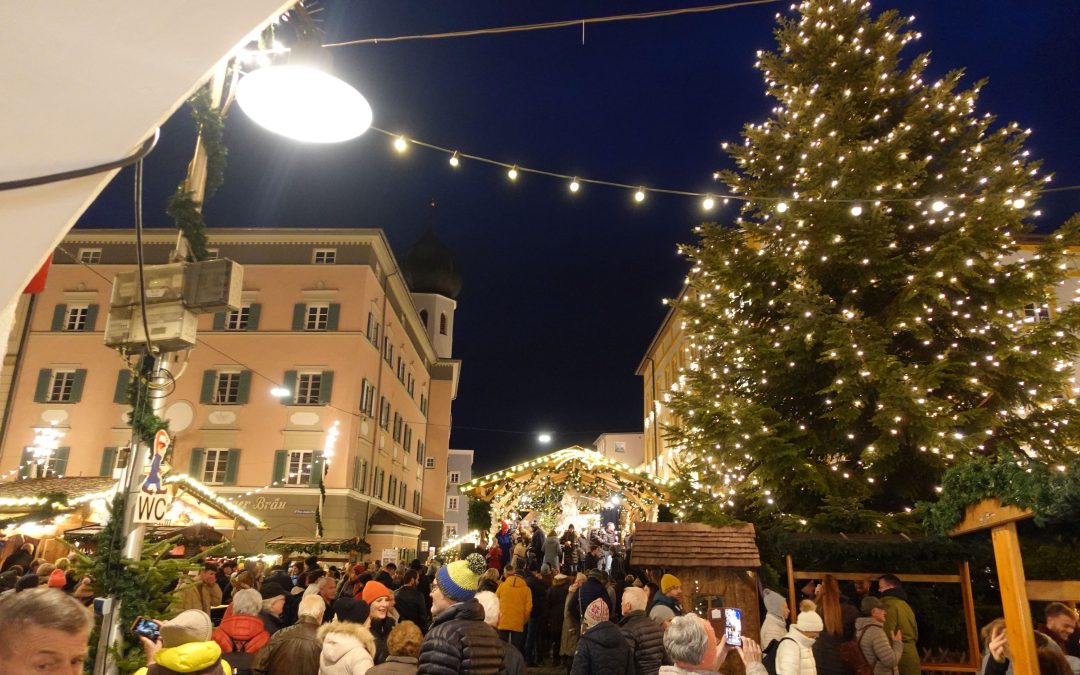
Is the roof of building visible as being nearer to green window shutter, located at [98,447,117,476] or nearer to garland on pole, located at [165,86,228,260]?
green window shutter, located at [98,447,117,476]

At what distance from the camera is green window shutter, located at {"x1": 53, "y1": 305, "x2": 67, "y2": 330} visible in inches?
1330

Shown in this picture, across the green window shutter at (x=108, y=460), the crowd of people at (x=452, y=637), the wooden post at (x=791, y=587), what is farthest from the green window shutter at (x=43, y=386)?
the wooden post at (x=791, y=587)

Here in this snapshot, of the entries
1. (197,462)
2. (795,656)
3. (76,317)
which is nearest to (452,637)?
(795,656)

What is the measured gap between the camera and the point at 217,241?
113ft

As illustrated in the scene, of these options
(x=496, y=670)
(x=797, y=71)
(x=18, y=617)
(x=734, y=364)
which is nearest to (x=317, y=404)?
(x=734, y=364)

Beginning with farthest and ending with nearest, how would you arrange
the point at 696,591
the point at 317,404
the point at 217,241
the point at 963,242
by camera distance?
the point at 217,241
the point at 317,404
the point at 963,242
the point at 696,591

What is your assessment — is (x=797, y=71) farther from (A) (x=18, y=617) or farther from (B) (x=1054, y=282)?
(A) (x=18, y=617)

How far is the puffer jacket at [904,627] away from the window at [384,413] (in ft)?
101

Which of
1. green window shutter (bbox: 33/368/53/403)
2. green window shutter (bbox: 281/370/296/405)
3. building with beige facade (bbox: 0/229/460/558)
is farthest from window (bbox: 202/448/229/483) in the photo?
green window shutter (bbox: 33/368/53/403)

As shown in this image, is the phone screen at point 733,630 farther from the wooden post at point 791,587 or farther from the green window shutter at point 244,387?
the green window shutter at point 244,387

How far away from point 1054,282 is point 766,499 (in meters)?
6.70

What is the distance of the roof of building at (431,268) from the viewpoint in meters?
61.4

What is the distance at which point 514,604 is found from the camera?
37.8ft

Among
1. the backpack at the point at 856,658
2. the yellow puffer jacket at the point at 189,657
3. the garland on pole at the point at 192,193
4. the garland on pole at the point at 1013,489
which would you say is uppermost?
the garland on pole at the point at 192,193
